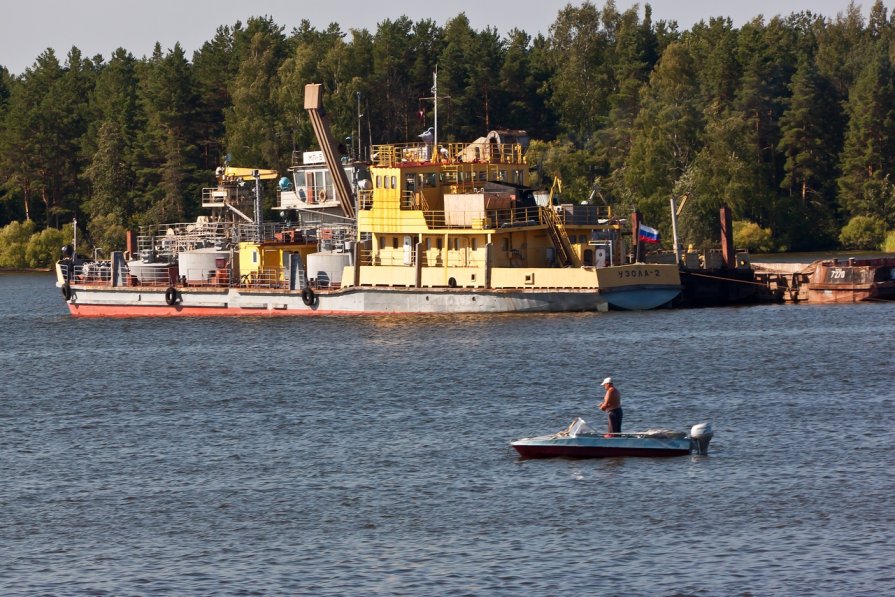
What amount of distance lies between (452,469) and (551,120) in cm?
9306

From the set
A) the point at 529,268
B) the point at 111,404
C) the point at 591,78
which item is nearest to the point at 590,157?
the point at 591,78

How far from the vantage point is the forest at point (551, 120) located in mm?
106938

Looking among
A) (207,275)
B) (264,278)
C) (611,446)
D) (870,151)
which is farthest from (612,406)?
(870,151)

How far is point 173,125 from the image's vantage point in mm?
121188

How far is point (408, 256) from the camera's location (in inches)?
2350

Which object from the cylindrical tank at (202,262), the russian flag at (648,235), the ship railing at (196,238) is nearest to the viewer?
the russian flag at (648,235)

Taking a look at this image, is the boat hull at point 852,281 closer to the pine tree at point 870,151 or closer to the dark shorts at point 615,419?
the dark shorts at point 615,419

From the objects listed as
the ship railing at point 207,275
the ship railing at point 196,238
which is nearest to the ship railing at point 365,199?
the ship railing at point 207,275

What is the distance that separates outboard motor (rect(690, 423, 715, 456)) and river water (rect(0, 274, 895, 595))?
0.72 feet

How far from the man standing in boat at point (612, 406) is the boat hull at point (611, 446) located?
0.41m

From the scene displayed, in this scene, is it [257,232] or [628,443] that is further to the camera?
[257,232]

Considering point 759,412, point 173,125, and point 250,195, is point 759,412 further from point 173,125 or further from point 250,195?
point 173,125

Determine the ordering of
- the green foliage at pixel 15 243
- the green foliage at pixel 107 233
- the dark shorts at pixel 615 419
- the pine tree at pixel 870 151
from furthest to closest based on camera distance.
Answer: the green foliage at pixel 15 243 < the green foliage at pixel 107 233 < the pine tree at pixel 870 151 < the dark shorts at pixel 615 419

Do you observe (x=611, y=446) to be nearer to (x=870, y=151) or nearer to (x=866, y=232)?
(x=866, y=232)
